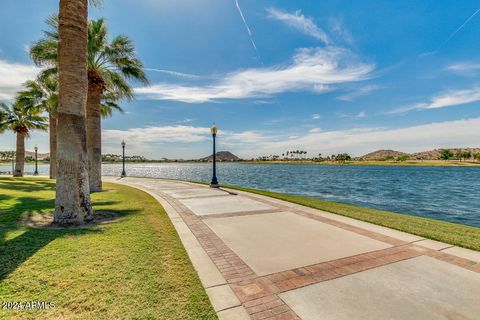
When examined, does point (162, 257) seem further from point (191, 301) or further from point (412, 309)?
point (412, 309)

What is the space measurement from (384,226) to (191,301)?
6073 millimetres

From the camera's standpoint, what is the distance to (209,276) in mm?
3793

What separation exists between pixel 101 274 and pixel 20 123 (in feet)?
102

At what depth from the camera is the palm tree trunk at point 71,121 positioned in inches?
256

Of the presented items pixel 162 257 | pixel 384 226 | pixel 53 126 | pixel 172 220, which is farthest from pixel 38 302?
pixel 53 126

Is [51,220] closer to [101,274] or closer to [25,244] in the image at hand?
[25,244]

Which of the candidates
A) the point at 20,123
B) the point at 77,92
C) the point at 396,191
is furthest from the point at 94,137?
the point at 396,191

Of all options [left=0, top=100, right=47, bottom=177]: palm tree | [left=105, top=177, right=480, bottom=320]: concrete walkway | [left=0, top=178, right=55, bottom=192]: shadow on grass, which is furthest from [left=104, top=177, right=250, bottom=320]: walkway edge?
[left=0, top=100, right=47, bottom=177]: palm tree

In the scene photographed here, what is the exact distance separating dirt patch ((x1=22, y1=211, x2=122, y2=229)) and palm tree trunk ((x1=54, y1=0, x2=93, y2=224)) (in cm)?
22

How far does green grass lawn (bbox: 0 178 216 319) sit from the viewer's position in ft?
9.37

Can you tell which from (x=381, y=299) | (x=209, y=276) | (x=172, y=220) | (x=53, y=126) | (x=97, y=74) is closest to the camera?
(x=381, y=299)

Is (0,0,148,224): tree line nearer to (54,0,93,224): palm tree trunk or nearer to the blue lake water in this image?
(54,0,93,224): palm tree trunk

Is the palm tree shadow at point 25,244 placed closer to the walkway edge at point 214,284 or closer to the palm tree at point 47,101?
the walkway edge at point 214,284

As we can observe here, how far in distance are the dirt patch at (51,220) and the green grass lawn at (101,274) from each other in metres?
0.41
